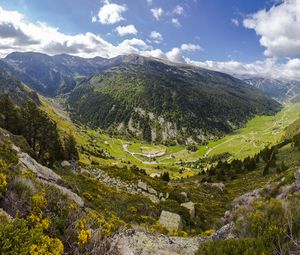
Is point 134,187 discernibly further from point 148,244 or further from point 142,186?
point 148,244

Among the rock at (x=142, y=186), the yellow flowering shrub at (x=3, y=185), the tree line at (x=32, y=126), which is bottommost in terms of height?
the rock at (x=142, y=186)

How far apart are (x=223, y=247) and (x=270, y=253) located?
69.5 inches

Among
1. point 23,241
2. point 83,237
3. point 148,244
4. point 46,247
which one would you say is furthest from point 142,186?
point 23,241

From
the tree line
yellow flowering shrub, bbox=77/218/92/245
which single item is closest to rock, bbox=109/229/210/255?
yellow flowering shrub, bbox=77/218/92/245

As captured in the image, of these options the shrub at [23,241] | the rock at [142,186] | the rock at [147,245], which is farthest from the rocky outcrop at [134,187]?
the shrub at [23,241]

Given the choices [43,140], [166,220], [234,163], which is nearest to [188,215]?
[166,220]

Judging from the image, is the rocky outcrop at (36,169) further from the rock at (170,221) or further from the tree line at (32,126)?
the tree line at (32,126)

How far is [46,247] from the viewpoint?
8.11 metres

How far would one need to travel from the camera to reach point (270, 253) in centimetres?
977

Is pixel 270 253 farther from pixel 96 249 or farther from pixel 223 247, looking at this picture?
pixel 96 249

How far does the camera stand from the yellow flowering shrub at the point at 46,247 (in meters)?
7.70

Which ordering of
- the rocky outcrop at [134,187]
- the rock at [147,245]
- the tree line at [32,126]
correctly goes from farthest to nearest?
the tree line at [32,126], the rocky outcrop at [134,187], the rock at [147,245]

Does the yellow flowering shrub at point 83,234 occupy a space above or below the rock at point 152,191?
above

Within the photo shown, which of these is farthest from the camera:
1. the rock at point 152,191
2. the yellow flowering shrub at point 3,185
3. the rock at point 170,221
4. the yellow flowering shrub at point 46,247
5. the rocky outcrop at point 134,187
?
the rock at point 152,191
